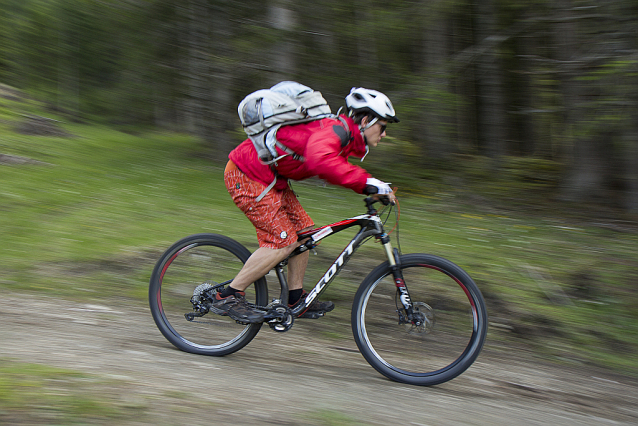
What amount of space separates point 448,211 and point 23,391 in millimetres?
6977

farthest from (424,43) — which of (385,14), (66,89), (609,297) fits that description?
(66,89)

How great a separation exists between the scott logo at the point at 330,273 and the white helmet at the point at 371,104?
95cm

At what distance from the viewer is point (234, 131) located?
39.0 feet

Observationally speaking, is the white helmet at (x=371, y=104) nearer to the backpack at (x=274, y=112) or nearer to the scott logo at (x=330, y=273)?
the backpack at (x=274, y=112)

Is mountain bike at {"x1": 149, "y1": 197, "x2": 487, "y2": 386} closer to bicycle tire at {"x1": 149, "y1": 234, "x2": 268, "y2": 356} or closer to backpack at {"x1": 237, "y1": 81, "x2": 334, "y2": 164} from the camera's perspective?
bicycle tire at {"x1": 149, "y1": 234, "x2": 268, "y2": 356}

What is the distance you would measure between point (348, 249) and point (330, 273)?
222mm

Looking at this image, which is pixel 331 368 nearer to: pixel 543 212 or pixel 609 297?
pixel 609 297

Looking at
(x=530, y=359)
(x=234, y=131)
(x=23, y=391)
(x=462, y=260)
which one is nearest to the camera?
(x=23, y=391)

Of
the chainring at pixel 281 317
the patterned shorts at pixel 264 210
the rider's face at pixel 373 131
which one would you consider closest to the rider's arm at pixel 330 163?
the rider's face at pixel 373 131

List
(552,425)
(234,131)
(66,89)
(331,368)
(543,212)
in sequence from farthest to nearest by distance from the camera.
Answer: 1. (66,89)
2. (234,131)
3. (543,212)
4. (331,368)
5. (552,425)

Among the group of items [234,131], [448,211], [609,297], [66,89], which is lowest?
[609,297]

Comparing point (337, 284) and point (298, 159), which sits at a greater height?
point (298, 159)

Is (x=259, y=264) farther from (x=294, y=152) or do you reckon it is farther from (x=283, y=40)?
(x=283, y=40)

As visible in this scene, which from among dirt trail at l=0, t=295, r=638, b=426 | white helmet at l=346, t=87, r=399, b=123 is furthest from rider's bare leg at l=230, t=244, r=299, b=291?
white helmet at l=346, t=87, r=399, b=123
